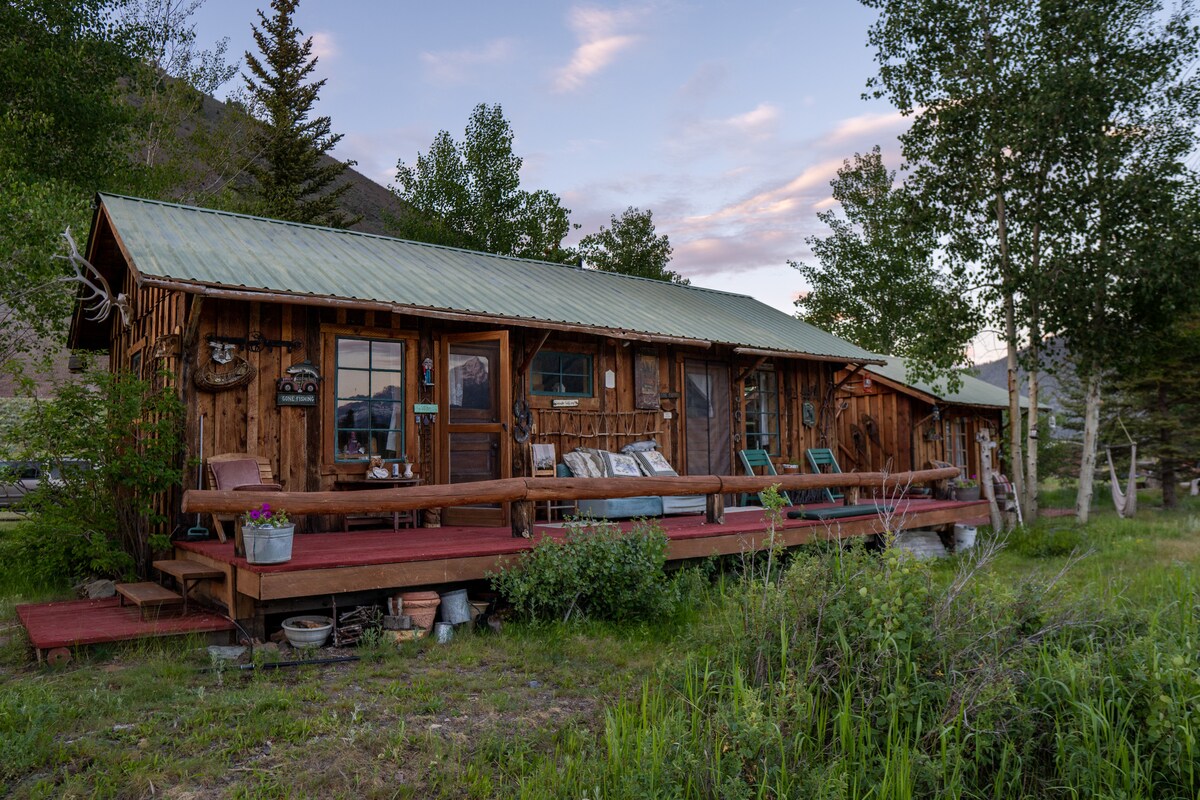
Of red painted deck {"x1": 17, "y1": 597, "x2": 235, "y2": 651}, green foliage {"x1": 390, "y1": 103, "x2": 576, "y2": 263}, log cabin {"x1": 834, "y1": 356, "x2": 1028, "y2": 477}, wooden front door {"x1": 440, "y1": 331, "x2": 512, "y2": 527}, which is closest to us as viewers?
red painted deck {"x1": 17, "y1": 597, "x2": 235, "y2": 651}

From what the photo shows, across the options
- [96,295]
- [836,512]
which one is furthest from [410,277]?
[836,512]

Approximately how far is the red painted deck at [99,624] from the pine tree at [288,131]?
20.7m

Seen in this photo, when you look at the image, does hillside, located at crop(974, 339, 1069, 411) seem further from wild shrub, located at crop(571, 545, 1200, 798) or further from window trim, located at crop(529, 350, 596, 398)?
Result: wild shrub, located at crop(571, 545, 1200, 798)

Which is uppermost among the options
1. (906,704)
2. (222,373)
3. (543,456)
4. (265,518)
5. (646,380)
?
(646,380)

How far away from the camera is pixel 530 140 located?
27766 millimetres

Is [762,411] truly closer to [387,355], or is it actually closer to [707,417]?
[707,417]

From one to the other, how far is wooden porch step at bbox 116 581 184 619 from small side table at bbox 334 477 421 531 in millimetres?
2079

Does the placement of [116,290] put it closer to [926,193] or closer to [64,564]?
[64,564]

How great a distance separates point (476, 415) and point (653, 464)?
94.8 inches

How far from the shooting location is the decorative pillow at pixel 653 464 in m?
10.1

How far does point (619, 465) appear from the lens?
1006 centimetres

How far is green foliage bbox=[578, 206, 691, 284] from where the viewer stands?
31.6 metres

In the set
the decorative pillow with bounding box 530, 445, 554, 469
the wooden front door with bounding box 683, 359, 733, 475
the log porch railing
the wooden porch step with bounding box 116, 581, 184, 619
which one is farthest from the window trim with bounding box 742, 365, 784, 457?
the wooden porch step with bounding box 116, 581, 184, 619

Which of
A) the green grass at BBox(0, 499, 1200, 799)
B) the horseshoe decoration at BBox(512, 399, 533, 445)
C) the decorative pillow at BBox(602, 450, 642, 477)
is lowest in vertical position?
the green grass at BBox(0, 499, 1200, 799)
